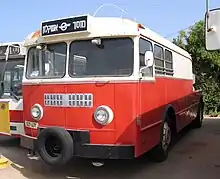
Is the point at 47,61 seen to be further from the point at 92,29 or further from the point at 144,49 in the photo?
the point at 144,49

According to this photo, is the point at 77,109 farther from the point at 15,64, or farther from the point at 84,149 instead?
the point at 15,64

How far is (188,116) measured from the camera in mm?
Result: 9812

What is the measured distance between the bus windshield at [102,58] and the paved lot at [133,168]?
1.80 metres

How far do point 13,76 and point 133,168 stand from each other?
12.0ft

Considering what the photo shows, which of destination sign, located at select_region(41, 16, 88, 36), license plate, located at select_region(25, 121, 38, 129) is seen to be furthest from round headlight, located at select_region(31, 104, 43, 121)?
destination sign, located at select_region(41, 16, 88, 36)

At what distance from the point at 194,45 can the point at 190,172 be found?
11.2m

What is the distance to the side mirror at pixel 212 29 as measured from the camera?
351 cm

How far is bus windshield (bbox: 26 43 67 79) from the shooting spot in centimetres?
604

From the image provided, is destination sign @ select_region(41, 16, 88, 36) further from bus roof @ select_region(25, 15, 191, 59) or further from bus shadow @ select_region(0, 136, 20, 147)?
bus shadow @ select_region(0, 136, 20, 147)

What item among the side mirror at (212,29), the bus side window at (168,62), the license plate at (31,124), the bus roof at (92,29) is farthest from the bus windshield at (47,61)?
the side mirror at (212,29)

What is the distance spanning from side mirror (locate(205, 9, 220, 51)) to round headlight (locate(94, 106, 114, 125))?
228cm

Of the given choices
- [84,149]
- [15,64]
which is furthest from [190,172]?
[15,64]

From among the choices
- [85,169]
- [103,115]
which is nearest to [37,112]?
[103,115]

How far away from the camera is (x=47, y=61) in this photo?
6.27 metres
